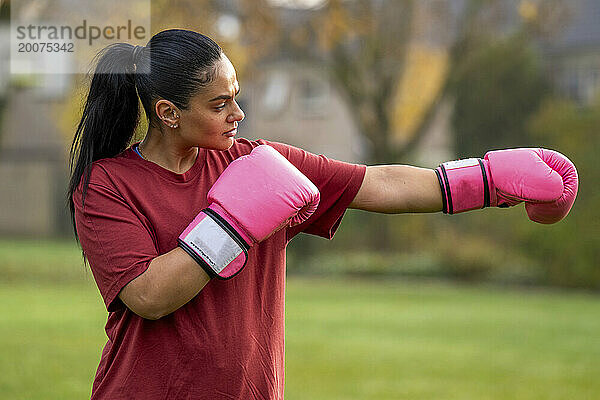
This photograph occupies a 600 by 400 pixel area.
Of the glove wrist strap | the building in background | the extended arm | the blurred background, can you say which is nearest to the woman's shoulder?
the extended arm

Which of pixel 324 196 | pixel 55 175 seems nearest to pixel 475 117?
pixel 55 175

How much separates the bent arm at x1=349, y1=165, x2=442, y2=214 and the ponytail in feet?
1.97

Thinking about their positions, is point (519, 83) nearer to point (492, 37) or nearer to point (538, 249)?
point (492, 37)

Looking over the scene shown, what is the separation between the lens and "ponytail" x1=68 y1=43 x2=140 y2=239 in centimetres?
212

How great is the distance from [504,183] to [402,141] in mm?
12948

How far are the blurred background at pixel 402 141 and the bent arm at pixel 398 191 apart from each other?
220 inches

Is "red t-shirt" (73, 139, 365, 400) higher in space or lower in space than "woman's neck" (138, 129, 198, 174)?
lower

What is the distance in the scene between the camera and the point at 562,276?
1169 cm

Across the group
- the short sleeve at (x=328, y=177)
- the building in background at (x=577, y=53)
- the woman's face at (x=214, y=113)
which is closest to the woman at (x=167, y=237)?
the woman's face at (x=214, y=113)

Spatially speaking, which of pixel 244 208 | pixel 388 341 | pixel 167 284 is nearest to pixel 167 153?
pixel 244 208

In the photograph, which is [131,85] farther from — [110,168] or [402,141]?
[402,141]

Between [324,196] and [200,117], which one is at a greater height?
[200,117]

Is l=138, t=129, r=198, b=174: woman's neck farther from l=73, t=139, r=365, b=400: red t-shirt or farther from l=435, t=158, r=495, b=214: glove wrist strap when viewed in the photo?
l=435, t=158, r=495, b=214: glove wrist strap

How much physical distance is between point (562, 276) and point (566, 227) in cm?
75
